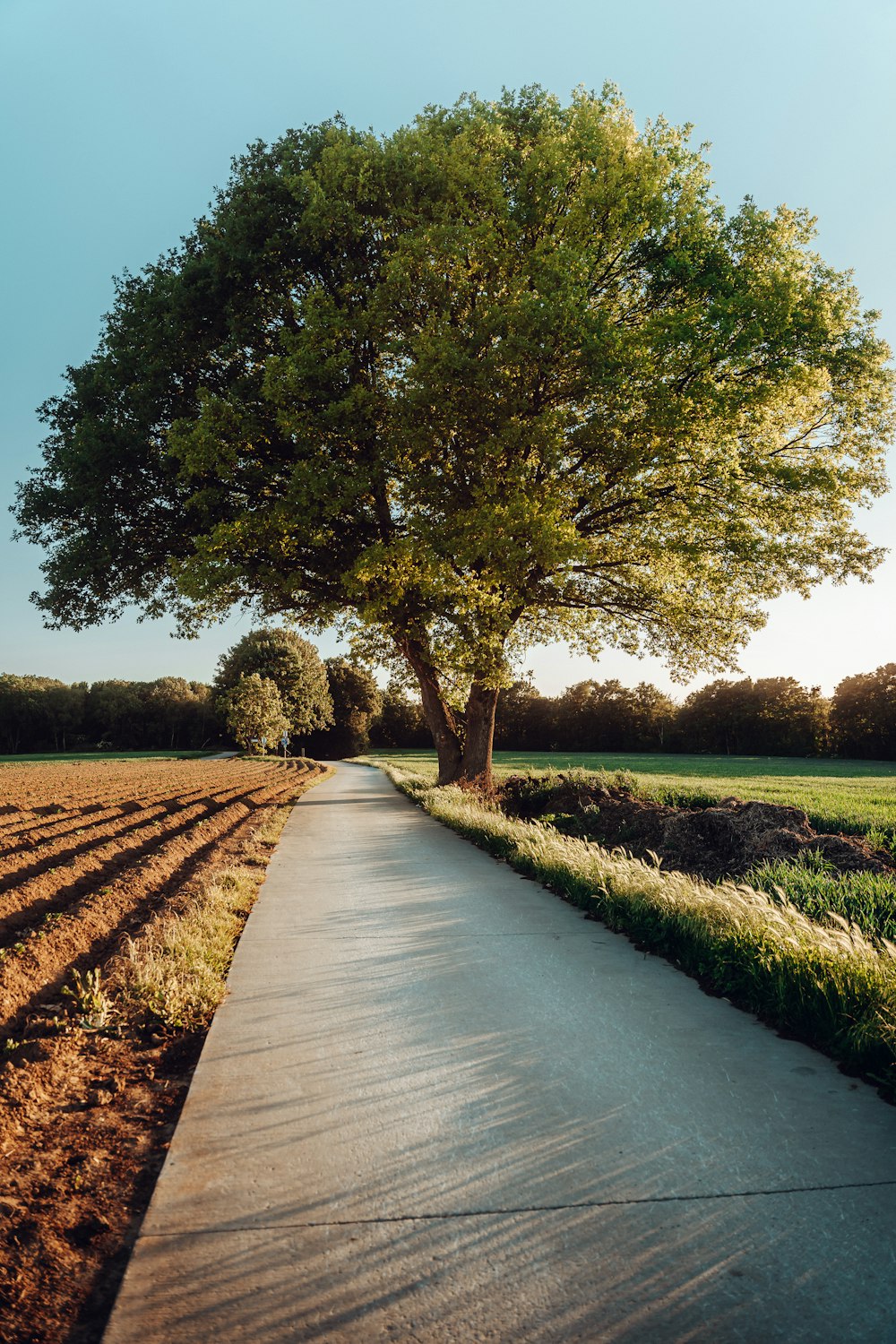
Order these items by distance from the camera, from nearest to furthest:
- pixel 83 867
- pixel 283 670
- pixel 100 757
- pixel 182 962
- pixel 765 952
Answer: pixel 765 952
pixel 182 962
pixel 83 867
pixel 100 757
pixel 283 670

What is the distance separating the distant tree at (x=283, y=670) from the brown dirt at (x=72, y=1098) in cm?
5487

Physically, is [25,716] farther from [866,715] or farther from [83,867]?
[83,867]

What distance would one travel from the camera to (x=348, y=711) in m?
82.8

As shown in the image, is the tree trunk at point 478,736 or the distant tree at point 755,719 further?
the distant tree at point 755,719

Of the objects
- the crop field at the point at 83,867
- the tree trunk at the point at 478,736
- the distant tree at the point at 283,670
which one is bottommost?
the crop field at the point at 83,867

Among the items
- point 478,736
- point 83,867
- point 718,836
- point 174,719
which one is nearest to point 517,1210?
point 718,836

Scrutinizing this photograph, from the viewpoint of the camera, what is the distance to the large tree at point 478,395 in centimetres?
1366

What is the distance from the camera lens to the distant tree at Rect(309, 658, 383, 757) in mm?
81562

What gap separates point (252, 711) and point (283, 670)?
40.2 feet

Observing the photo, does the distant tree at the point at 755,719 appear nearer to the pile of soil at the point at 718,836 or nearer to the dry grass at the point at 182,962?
the pile of soil at the point at 718,836

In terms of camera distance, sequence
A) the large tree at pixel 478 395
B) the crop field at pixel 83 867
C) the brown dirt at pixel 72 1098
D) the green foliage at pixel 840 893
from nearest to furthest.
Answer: the brown dirt at pixel 72 1098, the crop field at pixel 83 867, the green foliage at pixel 840 893, the large tree at pixel 478 395

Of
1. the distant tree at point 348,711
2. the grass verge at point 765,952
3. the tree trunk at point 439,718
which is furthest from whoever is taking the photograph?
the distant tree at point 348,711

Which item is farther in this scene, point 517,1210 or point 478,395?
point 478,395

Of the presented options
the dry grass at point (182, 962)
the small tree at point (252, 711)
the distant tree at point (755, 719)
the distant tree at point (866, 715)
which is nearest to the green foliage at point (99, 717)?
the small tree at point (252, 711)
